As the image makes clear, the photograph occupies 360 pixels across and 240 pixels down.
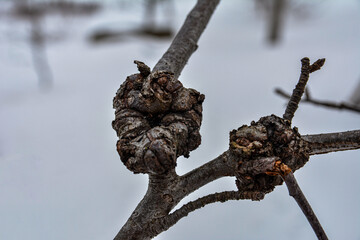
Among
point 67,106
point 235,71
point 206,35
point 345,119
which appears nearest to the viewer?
point 345,119

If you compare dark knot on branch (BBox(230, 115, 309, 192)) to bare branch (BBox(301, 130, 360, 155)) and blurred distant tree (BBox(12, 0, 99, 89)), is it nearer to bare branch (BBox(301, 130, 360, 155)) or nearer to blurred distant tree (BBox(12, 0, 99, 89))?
bare branch (BBox(301, 130, 360, 155))

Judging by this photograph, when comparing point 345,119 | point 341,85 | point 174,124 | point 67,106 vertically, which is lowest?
point 174,124

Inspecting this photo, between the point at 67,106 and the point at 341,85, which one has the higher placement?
the point at 67,106

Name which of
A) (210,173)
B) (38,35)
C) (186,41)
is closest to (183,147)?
(210,173)

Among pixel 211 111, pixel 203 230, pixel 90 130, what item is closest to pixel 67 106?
pixel 90 130

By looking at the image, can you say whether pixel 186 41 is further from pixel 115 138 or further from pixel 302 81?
pixel 115 138

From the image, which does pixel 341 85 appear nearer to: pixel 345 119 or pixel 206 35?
pixel 345 119

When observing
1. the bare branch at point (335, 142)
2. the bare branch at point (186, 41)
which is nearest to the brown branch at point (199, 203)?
the bare branch at point (335, 142)
